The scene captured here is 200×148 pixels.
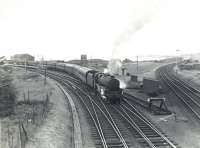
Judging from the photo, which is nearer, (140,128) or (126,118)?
(140,128)

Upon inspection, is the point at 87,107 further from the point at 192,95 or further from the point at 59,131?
the point at 192,95

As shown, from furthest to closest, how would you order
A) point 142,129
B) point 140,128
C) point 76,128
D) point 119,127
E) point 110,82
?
1. point 110,82
2. point 119,127
3. point 76,128
4. point 140,128
5. point 142,129

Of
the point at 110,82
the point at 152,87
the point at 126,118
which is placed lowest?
the point at 126,118

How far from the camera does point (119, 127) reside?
28453mm

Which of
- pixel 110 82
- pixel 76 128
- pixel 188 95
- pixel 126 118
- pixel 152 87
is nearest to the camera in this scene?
pixel 76 128

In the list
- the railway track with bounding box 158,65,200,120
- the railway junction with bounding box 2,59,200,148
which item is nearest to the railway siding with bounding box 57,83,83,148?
the railway junction with bounding box 2,59,200,148

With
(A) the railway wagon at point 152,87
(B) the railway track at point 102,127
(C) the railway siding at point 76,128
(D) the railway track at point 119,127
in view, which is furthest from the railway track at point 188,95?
(C) the railway siding at point 76,128

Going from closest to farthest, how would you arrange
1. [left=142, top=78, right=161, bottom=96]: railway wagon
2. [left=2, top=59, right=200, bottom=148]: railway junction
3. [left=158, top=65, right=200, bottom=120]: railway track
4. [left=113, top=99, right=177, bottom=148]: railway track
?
[left=113, top=99, right=177, bottom=148]: railway track → [left=2, top=59, right=200, bottom=148]: railway junction → [left=158, top=65, right=200, bottom=120]: railway track → [left=142, top=78, right=161, bottom=96]: railway wagon

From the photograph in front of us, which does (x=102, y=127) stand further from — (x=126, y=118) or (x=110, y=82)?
(x=110, y=82)

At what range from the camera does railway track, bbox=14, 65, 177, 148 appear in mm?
24062

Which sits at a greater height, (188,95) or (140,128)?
(188,95)

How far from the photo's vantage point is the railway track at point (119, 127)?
24.1 metres

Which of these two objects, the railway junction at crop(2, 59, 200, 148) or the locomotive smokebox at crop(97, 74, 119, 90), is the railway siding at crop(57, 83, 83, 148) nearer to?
the railway junction at crop(2, 59, 200, 148)

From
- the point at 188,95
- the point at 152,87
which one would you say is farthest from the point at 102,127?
the point at 188,95
